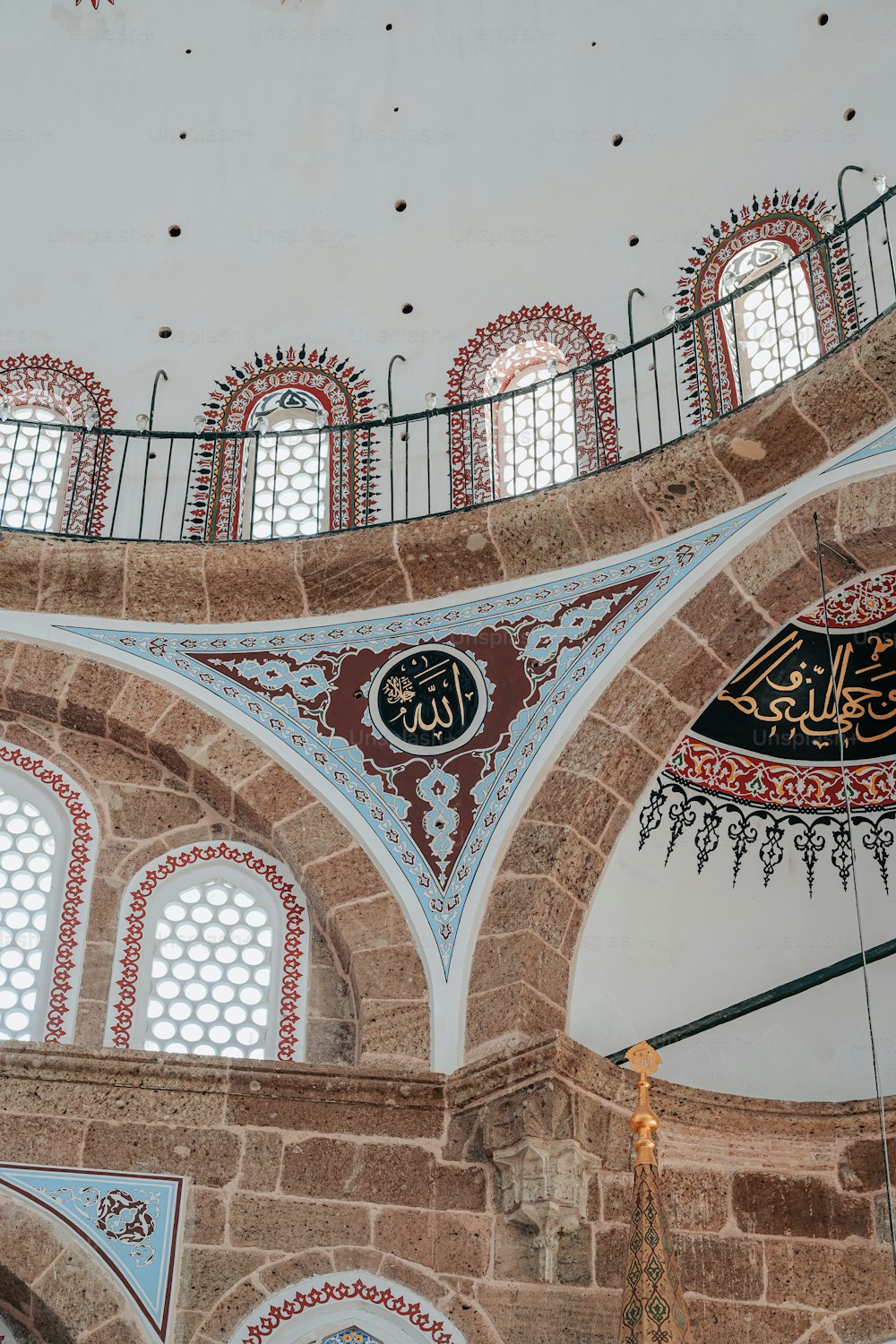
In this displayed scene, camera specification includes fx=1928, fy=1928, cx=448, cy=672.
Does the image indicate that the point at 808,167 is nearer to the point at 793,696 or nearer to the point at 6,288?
the point at 793,696

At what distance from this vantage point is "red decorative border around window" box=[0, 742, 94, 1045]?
855 centimetres

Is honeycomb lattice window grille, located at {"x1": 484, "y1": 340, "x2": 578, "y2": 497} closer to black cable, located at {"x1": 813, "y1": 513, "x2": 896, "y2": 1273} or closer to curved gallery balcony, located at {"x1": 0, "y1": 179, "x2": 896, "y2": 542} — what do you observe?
curved gallery balcony, located at {"x1": 0, "y1": 179, "x2": 896, "y2": 542}

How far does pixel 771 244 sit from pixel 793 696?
2.64 m

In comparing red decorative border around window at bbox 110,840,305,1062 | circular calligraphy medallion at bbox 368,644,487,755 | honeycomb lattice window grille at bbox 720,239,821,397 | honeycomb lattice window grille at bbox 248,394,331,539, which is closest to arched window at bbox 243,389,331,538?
honeycomb lattice window grille at bbox 248,394,331,539

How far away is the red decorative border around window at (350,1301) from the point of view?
7.68 meters

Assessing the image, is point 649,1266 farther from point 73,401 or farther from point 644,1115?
point 73,401

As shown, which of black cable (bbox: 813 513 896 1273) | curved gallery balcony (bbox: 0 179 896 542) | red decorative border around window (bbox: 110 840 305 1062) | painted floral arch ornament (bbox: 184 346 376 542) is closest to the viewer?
black cable (bbox: 813 513 896 1273)

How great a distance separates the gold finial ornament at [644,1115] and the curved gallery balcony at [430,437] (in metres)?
3.16

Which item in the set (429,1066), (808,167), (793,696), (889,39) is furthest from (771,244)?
(429,1066)

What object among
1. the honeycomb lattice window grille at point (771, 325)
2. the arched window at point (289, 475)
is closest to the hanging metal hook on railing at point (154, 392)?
the arched window at point (289, 475)

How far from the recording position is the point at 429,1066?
8.39 m

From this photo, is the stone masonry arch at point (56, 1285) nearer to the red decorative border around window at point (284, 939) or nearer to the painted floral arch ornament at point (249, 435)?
the red decorative border around window at point (284, 939)

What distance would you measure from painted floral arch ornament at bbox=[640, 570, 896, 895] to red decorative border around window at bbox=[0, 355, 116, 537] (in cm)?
357

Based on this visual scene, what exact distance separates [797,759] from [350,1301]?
3.37m
